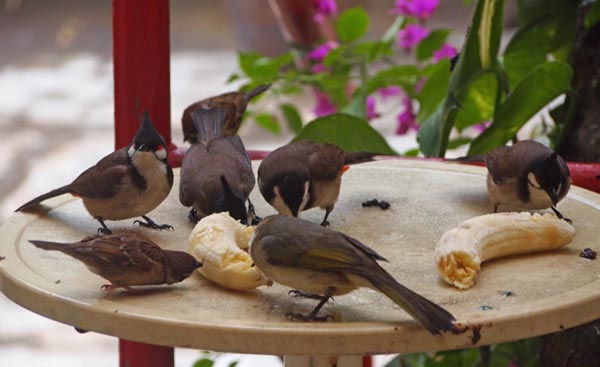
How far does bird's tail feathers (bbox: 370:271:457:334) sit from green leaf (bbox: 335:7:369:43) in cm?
185

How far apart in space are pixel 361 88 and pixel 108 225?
1.26 meters

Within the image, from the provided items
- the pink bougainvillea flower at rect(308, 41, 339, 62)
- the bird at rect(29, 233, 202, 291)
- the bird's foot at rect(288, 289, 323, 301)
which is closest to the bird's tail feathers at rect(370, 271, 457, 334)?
the bird's foot at rect(288, 289, 323, 301)

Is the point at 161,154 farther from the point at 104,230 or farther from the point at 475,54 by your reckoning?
the point at 475,54

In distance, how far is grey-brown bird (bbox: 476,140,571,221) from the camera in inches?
70.1

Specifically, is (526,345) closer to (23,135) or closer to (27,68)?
(23,135)

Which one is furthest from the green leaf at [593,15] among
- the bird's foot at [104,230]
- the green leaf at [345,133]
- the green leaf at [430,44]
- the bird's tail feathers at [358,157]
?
the bird's foot at [104,230]

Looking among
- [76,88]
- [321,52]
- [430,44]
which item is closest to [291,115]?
[321,52]

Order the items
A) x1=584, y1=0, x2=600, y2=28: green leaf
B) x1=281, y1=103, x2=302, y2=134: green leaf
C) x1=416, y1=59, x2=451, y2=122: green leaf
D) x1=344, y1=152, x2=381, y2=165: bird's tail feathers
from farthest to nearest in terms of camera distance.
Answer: x1=281, y1=103, x2=302, y2=134: green leaf < x1=416, y1=59, x2=451, y2=122: green leaf < x1=584, y1=0, x2=600, y2=28: green leaf < x1=344, y1=152, x2=381, y2=165: bird's tail feathers

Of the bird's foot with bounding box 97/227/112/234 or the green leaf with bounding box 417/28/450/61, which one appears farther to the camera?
the green leaf with bounding box 417/28/450/61

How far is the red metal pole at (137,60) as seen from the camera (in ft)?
7.29

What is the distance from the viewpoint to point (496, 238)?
1613 mm

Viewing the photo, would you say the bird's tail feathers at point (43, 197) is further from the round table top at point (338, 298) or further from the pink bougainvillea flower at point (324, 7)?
the pink bougainvillea flower at point (324, 7)

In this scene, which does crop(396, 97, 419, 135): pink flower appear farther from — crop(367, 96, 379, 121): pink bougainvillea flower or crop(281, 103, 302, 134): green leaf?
crop(281, 103, 302, 134): green leaf

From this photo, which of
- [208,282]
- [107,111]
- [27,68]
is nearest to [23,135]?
[107,111]
